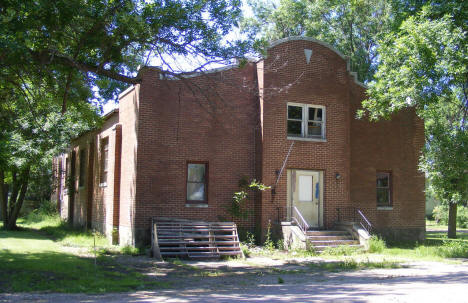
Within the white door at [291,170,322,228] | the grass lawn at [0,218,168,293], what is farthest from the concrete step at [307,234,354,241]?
the grass lawn at [0,218,168,293]

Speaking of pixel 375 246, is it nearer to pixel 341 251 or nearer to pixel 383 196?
pixel 341 251

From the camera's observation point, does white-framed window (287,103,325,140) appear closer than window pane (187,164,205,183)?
No

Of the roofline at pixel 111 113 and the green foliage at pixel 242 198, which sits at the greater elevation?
the roofline at pixel 111 113

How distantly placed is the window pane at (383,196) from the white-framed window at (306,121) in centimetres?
428

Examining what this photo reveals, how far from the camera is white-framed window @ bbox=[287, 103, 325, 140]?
19234mm

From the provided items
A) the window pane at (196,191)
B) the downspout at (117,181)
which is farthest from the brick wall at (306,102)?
the downspout at (117,181)

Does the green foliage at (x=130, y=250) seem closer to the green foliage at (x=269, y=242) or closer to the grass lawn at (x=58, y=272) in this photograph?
the grass lawn at (x=58, y=272)

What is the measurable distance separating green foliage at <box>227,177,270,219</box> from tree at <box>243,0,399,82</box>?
15535 mm

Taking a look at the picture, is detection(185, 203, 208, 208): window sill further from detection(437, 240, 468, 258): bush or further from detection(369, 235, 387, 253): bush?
detection(437, 240, 468, 258): bush

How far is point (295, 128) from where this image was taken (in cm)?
1931

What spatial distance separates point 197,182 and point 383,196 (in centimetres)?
884

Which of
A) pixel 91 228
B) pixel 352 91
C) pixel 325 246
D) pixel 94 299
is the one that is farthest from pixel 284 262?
pixel 91 228

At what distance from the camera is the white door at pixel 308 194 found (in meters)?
19.0

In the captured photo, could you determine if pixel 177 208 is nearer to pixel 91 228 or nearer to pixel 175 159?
pixel 175 159
